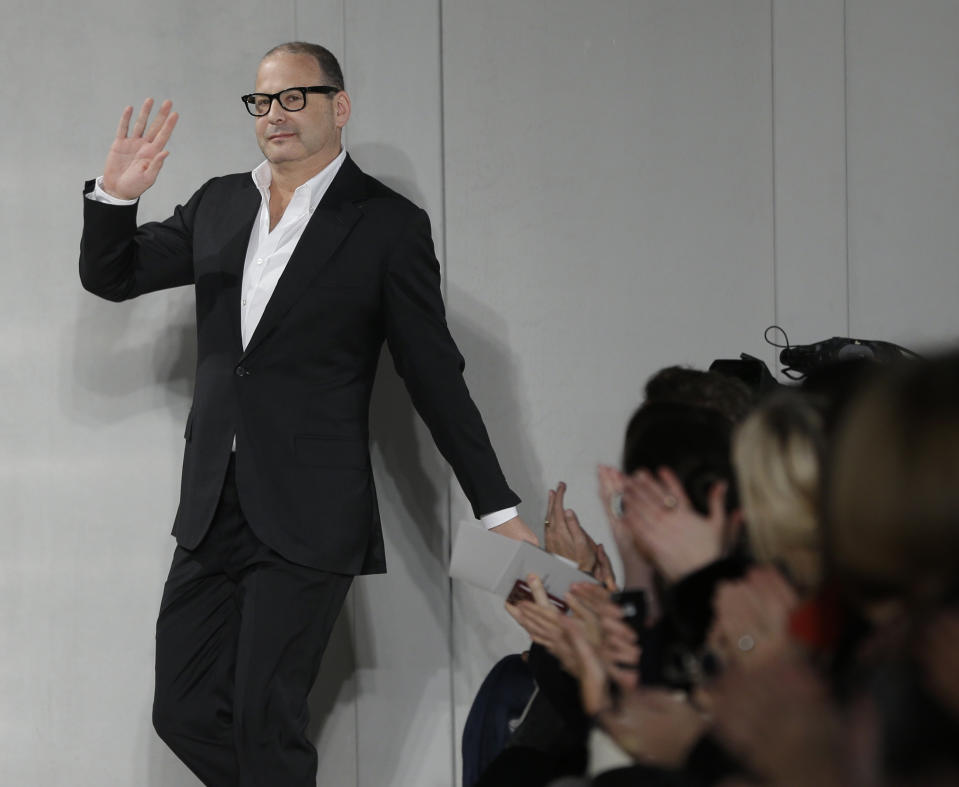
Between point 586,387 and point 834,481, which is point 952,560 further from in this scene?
point 586,387

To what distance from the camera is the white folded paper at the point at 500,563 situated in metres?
2.35

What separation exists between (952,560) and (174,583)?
2329mm

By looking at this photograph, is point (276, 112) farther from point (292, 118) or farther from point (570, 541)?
point (570, 541)

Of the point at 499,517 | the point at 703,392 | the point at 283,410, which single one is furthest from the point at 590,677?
the point at 283,410

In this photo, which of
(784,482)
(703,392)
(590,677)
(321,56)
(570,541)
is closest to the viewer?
(784,482)

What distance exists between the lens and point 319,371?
3014 millimetres

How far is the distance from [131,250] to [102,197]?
6.0 inches

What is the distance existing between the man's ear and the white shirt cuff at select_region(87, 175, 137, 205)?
506 millimetres

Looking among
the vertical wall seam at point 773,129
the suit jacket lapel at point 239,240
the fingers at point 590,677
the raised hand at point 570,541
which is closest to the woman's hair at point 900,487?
the fingers at point 590,677

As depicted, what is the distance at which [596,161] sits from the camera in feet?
12.1

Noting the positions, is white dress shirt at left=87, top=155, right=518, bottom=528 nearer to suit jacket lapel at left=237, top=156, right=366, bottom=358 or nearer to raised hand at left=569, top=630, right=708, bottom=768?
suit jacket lapel at left=237, top=156, right=366, bottom=358

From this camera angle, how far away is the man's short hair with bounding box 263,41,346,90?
10.2 ft

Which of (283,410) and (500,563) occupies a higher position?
(283,410)

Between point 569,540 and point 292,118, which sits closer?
point 569,540
